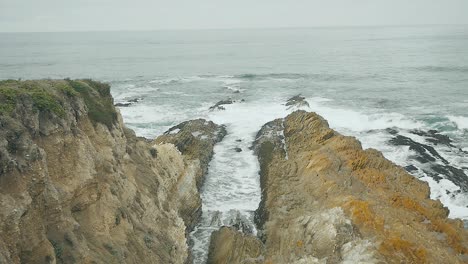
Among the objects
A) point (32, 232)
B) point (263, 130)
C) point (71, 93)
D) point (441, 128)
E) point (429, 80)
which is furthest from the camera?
point (429, 80)

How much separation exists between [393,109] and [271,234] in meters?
34.9

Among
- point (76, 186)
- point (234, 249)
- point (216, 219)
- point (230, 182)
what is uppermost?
point (76, 186)

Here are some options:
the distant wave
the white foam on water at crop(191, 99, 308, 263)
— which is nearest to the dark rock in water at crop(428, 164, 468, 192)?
the white foam on water at crop(191, 99, 308, 263)

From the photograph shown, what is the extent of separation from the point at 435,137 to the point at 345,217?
24502 mm

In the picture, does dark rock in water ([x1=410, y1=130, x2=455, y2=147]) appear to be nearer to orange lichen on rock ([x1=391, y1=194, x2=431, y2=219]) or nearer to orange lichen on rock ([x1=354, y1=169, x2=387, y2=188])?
orange lichen on rock ([x1=354, y1=169, x2=387, y2=188])

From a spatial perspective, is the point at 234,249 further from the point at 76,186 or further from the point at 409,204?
the point at 409,204

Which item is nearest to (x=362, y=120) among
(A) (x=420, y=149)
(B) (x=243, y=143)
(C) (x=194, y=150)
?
(A) (x=420, y=149)

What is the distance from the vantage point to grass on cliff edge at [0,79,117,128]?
11.7 meters

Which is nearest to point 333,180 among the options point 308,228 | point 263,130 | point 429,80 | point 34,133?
point 308,228

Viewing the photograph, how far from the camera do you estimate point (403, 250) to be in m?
13.9

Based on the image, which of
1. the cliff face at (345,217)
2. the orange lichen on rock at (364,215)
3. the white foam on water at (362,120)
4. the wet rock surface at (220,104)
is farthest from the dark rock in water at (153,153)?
the wet rock surface at (220,104)

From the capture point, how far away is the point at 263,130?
117 ft

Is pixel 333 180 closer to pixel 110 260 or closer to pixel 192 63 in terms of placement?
pixel 110 260

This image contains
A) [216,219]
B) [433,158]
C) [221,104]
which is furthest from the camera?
[221,104]
